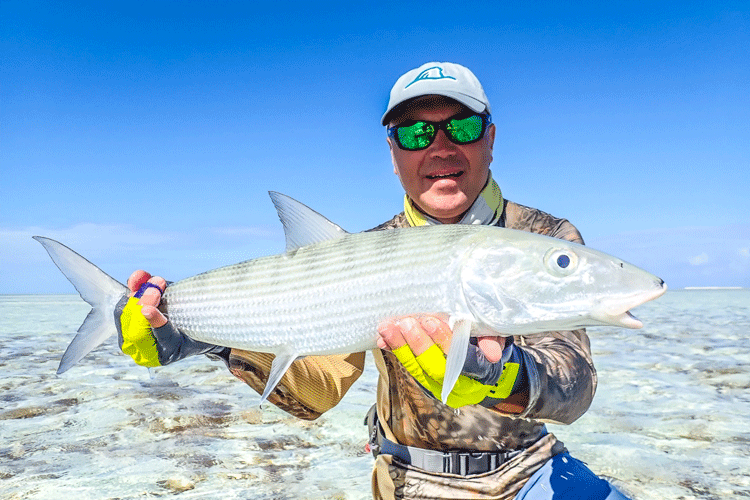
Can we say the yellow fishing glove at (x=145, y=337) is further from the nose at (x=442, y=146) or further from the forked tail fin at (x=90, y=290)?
the nose at (x=442, y=146)

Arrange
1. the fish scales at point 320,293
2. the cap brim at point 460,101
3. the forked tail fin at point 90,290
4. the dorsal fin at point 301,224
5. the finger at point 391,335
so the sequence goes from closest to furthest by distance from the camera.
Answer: the finger at point 391,335, the fish scales at point 320,293, the dorsal fin at point 301,224, the forked tail fin at point 90,290, the cap brim at point 460,101

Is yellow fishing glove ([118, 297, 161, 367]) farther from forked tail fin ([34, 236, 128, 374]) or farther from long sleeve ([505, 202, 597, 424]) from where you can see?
long sleeve ([505, 202, 597, 424])

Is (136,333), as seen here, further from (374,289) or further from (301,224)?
(374,289)

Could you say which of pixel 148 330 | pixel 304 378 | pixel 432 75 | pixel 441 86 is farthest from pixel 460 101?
pixel 148 330

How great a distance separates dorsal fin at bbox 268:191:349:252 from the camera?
284 cm

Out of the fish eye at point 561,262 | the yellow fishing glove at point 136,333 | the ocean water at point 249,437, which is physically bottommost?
the ocean water at point 249,437

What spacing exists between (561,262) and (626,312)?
0.31 metres

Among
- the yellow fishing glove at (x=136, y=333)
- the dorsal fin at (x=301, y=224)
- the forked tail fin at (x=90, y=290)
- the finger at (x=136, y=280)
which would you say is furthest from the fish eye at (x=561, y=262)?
the forked tail fin at (x=90, y=290)

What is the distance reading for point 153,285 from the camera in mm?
3000

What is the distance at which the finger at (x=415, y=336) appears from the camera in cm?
217

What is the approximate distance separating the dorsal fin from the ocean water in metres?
1.87

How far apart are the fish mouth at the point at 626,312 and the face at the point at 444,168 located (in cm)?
142

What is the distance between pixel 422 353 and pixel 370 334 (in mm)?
323

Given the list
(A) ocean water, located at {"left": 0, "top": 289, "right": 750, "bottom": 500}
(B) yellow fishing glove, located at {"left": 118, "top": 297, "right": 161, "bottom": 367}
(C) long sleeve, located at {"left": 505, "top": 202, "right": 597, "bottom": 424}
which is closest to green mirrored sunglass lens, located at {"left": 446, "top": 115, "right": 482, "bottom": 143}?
(C) long sleeve, located at {"left": 505, "top": 202, "right": 597, "bottom": 424}
